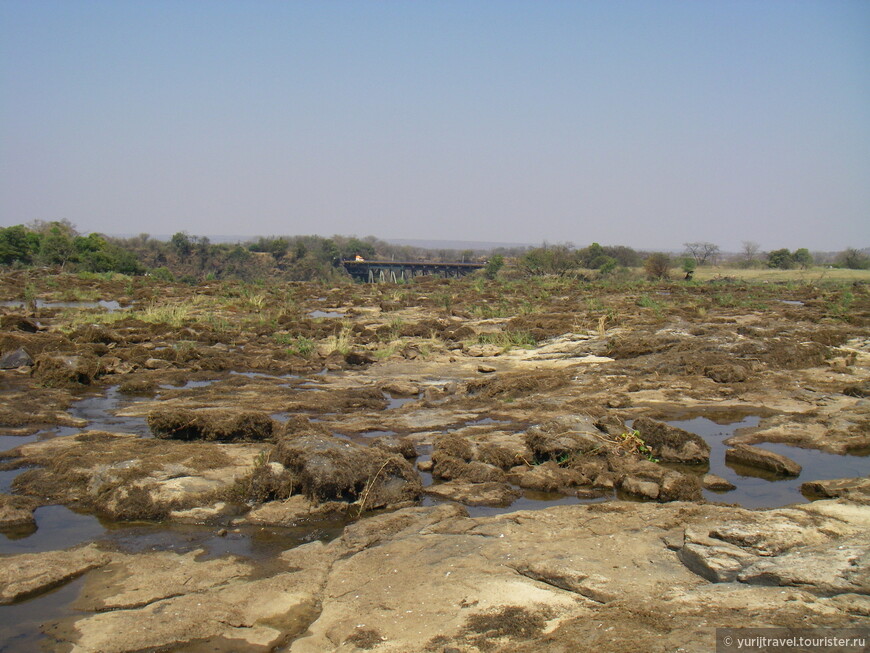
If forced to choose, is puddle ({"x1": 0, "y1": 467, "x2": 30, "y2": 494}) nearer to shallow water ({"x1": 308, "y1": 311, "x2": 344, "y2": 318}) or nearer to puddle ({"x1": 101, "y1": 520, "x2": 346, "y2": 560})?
puddle ({"x1": 101, "y1": 520, "x2": 346, "y2": 560})

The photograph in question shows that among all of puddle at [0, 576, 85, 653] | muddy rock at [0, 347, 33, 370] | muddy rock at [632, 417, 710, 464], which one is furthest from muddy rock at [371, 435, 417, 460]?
muddy rock at [0, 347, 33, 370]

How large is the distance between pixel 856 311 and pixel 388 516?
2141 cm

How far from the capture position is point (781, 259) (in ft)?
198

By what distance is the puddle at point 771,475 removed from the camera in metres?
7.44

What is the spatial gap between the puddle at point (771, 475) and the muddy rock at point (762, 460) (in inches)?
3.3

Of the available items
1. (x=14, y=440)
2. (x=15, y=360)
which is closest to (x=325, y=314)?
(x=15, y=360)

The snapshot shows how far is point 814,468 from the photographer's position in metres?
8.47

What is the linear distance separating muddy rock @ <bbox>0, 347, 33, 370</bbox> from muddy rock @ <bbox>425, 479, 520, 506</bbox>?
32.4 feet

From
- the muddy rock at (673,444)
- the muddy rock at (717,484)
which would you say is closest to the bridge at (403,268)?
the muddy rock at (673,444)

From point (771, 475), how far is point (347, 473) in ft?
15.7

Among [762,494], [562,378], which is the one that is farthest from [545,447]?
[562,378]

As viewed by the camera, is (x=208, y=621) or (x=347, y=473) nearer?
(x=208, y=621)

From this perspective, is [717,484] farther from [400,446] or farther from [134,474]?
[134,474]

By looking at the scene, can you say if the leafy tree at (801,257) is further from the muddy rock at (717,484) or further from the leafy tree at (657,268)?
the muddy rock at (717,484)
